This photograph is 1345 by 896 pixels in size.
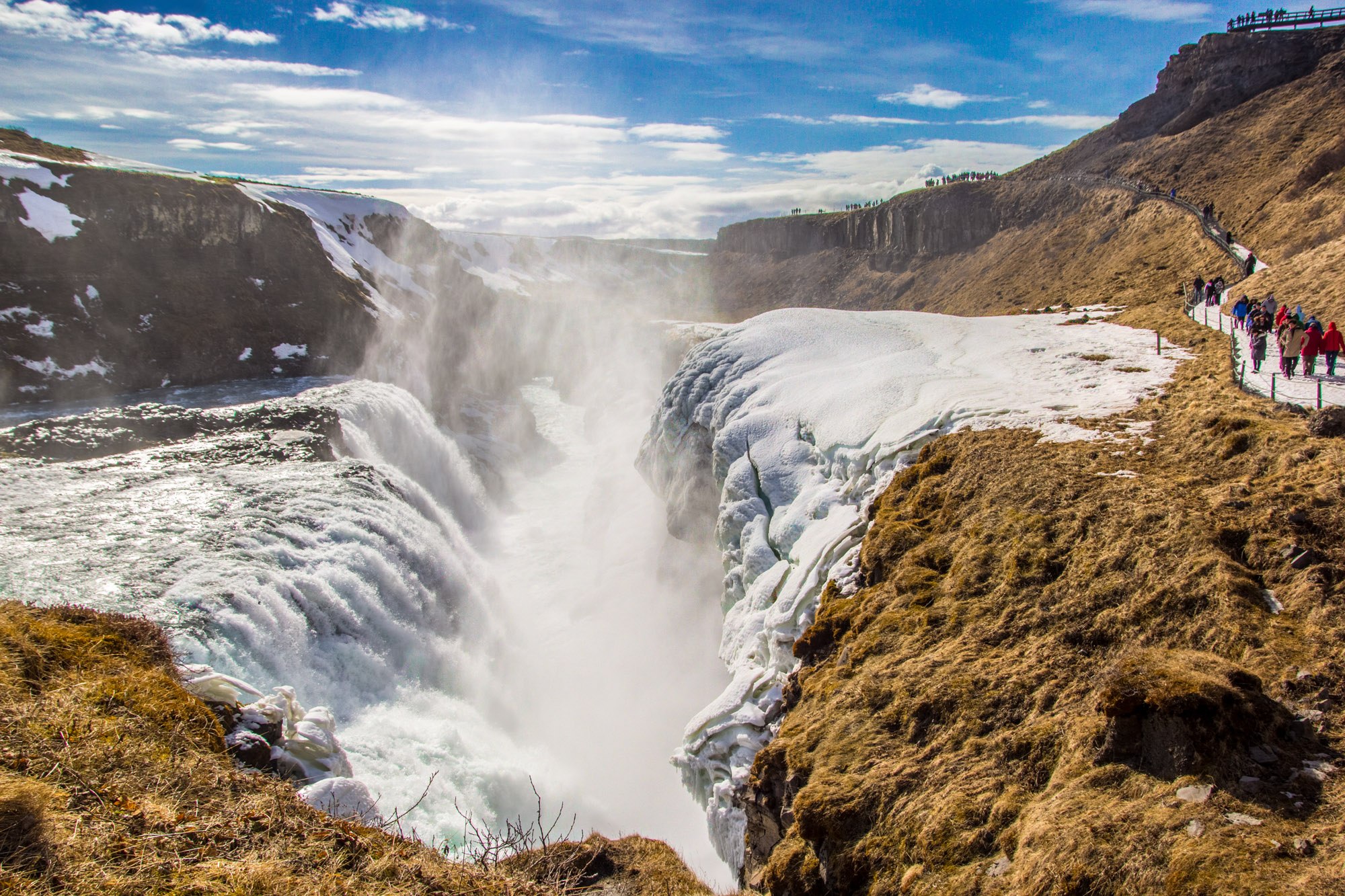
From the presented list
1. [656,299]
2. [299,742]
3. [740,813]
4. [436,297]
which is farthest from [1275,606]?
[656,299]

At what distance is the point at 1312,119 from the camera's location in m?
43.9

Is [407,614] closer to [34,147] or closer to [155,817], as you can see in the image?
[155,817]

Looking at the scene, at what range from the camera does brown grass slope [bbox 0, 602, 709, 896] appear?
4402 millimetres

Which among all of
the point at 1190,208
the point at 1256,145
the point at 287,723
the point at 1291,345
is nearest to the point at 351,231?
the point at 287,723

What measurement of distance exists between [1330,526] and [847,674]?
600cm

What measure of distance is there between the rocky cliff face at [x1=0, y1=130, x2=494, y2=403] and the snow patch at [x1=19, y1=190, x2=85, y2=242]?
0.22 ft

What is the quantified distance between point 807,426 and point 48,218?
43.0 m

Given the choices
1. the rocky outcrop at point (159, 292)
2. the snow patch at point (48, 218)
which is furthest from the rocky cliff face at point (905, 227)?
the snow patch at point (48, 218)

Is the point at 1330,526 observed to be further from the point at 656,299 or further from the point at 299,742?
the point at 656,299

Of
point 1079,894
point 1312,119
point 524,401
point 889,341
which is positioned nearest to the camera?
point 1079,894

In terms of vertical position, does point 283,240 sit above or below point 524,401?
above

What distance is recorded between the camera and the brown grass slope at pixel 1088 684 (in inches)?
200

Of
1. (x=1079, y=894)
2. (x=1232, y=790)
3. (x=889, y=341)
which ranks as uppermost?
(x=889, y=341)

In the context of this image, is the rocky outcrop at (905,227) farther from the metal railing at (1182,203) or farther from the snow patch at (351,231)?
the snow patch at (351,231)
